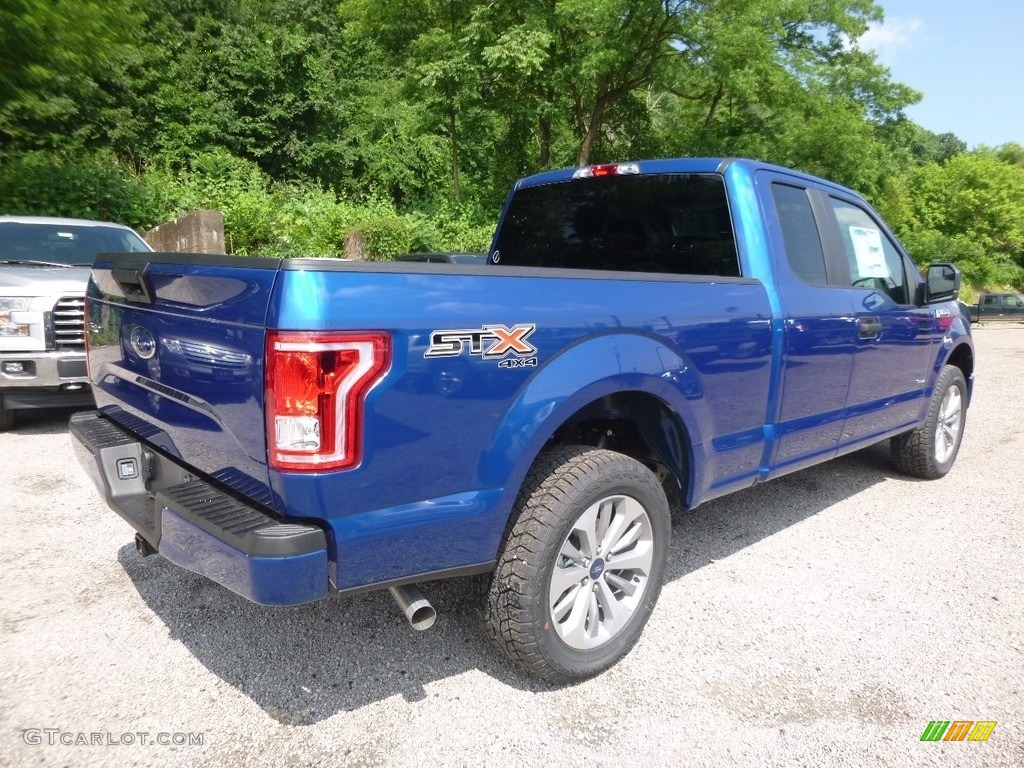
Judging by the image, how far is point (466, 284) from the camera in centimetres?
218

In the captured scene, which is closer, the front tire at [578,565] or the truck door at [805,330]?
the front tire at [578,565]

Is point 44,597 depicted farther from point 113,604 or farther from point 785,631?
point 785,631

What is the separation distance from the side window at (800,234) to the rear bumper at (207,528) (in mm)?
2661

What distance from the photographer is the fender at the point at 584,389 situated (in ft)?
7.54

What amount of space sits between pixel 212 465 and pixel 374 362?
74 centimetres

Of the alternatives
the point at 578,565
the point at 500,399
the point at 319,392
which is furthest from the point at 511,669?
the point at 319,392

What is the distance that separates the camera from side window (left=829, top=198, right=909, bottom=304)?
4086mm

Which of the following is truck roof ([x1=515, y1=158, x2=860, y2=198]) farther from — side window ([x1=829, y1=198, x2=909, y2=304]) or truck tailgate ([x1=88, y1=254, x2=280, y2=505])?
truck tailgate ([x1=88, y1=254, x2=280, y2=505])

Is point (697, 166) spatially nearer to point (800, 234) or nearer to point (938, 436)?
point (800, 234)

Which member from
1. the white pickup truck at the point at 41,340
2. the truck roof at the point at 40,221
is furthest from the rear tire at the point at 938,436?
the truck roof at the point at 40,221

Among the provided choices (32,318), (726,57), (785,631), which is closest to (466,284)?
(785,631)

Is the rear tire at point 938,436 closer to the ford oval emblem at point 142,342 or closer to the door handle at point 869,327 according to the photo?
the door handle at point 869,327

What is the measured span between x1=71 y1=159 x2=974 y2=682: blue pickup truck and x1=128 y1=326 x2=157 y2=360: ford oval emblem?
0.01m

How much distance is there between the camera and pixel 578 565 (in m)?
2.61
